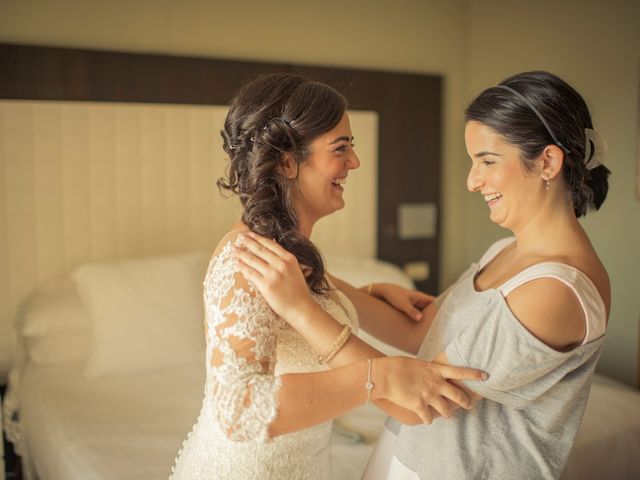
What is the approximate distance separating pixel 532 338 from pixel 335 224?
2.36 meters

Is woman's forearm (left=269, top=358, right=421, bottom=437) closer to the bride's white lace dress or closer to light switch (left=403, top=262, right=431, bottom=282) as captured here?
the bride's white lace dress

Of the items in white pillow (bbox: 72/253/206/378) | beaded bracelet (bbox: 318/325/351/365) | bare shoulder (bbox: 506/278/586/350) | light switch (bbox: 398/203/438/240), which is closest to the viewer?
bare shoulder (bbox: 506/278/586/350)

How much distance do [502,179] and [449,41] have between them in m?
2.76

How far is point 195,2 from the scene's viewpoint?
307cm

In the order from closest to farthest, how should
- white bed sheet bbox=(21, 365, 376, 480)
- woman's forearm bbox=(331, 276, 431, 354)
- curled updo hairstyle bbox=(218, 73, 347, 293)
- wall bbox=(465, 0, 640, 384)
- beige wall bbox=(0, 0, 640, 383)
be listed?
curled updo hairstyle bbox=(218, 73, 347, 293) < woman's forearm bbox=(331, 276, 431, 354) < white bed sheet bbox=(21, 365, 376, 480) < beige wall bbox=(0, 0, 640, 383) < wall bbox=(465, 0, 640, 384)

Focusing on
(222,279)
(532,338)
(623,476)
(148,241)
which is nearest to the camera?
(532,338)

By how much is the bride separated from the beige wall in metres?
1.68

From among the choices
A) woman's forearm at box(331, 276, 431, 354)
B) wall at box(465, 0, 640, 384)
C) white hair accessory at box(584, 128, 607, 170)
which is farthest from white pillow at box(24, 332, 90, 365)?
wall at box(465, 0, 640, 384)

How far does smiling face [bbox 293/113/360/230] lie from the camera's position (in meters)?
1.52

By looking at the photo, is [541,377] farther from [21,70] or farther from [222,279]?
[21,70]

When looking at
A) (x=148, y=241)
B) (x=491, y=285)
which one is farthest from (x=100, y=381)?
(x=491, y=285)

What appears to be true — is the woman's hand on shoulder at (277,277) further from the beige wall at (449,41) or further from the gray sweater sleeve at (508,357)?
the beige wall at (449,41)

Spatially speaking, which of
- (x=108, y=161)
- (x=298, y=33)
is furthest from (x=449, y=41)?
(x=108, y=161)

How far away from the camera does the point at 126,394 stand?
8.17 ft
